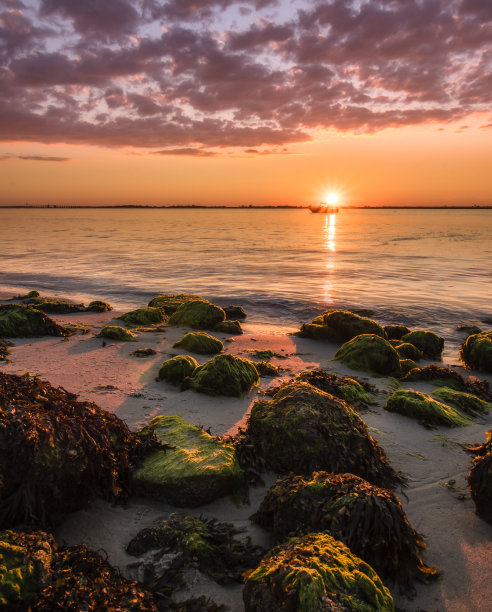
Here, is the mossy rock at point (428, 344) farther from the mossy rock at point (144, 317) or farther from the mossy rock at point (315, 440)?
the mossy rock at point (144, 317)

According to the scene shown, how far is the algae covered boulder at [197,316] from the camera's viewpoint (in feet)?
35.0

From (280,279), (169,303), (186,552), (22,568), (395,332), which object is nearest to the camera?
(22,568)

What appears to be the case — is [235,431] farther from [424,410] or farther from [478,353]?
[478,353]

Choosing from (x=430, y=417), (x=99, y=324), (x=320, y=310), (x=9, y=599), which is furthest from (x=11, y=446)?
(x=320, y=310)

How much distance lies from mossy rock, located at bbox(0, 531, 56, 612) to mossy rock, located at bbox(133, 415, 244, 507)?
116cm

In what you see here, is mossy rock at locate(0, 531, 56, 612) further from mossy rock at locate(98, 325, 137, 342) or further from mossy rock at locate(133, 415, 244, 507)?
mossy rock at locate(98, 325, 137, 342)

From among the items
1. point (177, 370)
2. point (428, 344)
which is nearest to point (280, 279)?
point (428, 344)

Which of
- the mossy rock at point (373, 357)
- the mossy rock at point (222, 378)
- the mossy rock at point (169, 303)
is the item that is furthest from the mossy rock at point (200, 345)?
the mossy rock at point (169, 303)

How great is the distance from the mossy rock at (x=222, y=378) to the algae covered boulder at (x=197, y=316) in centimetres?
438

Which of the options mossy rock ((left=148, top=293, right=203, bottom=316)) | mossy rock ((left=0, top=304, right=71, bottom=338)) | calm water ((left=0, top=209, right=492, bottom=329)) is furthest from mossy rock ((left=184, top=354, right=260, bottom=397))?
calm water ((left=0, top=209, right=492, bottom=329))

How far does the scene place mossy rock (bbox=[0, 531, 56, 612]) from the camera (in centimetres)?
223

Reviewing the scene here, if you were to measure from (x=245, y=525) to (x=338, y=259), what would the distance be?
29.4m

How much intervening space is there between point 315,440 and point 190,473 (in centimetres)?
119

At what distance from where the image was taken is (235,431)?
4.98m
